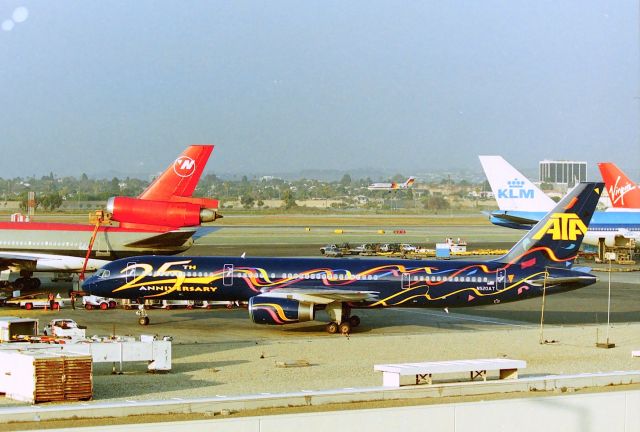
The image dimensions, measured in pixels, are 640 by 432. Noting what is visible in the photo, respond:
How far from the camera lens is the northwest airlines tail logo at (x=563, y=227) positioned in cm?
5356

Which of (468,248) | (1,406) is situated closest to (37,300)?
(1,406)

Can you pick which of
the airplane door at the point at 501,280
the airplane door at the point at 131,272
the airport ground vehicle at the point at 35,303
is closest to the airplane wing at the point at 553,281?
the airplane door at the point at 501,280

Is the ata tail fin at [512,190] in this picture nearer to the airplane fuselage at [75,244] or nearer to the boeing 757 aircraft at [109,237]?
the boeing 757 aircraft at [109,237]

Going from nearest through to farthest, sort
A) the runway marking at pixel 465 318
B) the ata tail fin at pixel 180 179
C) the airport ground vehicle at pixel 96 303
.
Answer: the runway marking at pixel 465 318, the airport ground vehicle at pixel 96 303, the ata tail fin at pixel 180 179

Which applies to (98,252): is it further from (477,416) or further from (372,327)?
(477,416)

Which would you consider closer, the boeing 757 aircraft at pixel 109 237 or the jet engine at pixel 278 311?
the jet engine at pixel 278 311

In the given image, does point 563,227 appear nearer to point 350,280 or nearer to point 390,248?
point 350,280

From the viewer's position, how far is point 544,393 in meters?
32.5

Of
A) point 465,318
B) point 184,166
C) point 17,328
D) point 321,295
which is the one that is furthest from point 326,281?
point 184,166

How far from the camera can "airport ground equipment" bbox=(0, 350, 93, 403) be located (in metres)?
31.1

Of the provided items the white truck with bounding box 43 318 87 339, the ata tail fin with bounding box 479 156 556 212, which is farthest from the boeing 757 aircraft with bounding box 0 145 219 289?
the ata tail fin with bounding box 479 156 556 212

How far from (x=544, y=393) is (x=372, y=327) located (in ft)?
73.8

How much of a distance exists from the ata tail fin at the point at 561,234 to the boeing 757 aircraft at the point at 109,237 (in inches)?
1028

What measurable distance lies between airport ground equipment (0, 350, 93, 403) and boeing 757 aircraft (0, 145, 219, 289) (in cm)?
3784
